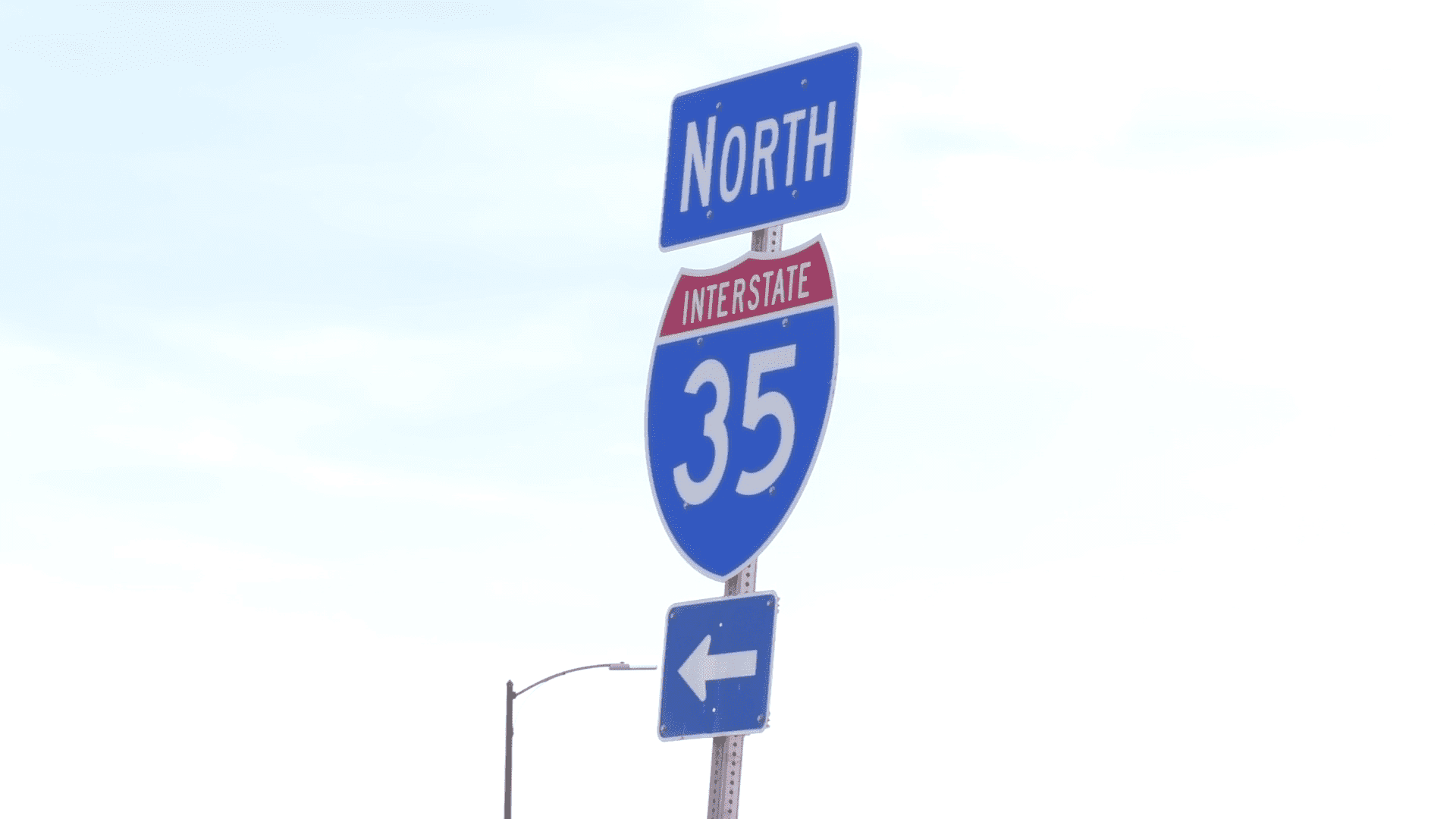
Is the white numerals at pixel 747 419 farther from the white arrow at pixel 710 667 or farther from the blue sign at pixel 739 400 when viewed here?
the white arrow at pixel 710 667

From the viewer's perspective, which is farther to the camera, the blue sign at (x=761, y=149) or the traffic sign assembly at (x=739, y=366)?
the blue sign at (x=761, y=149)

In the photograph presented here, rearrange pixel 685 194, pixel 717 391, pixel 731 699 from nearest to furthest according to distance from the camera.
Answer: pixel 731 699, pixel 717 391, pixel 685 194

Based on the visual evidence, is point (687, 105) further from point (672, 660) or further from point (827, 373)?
point (672, 660)

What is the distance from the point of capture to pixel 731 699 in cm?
674

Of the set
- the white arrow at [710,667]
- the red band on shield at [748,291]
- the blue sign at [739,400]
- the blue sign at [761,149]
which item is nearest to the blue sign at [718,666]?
the white arrow at [710,667]

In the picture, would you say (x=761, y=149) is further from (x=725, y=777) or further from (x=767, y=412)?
(x=725, y=777)

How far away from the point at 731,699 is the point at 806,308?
1.37m

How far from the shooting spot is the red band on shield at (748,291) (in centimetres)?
715

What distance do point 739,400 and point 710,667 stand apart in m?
0.95

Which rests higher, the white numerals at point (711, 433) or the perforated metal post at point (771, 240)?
the perforated metal post at point (771, 240)

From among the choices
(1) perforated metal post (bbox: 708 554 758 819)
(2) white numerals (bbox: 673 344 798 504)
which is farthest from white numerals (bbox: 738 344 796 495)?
(1) perforated metal post (bbox: 708 554 758 819)

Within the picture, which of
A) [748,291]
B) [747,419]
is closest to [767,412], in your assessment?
[747,419]

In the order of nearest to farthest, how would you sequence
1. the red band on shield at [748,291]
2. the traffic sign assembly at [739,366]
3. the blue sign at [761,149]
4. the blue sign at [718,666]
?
the blue sign at [718,666] < the traffic sign assembly at [739,366] < the red band on shield at [748,291] < the blue sign at [761,149]

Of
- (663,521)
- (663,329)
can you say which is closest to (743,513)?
(663,521)
